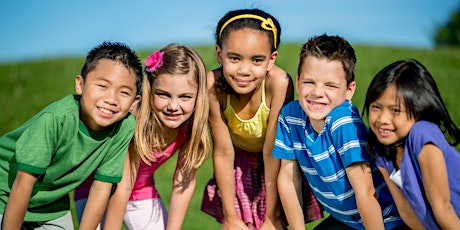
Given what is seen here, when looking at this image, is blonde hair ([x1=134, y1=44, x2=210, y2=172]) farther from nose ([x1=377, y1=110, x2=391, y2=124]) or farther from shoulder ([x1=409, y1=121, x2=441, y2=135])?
shoulder ([x1=409, y1=121, x2=441, y2=135])

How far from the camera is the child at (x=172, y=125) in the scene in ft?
13.2

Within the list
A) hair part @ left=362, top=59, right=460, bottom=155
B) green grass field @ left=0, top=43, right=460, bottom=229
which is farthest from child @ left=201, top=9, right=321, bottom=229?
green grass field @ left=0, top=43, right=460, bottom=229

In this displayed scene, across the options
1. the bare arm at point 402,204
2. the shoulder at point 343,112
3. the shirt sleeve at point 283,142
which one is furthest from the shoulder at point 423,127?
the shirt sleeve at point 283,142

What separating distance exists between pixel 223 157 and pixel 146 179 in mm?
655

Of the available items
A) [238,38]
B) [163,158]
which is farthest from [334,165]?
[163,158]

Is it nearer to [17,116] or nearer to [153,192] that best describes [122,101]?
[153,192]

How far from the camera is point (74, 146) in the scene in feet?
12.2

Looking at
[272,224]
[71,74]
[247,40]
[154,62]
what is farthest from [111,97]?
[71,74]

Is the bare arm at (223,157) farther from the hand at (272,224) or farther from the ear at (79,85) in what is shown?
the ear at (79,85)

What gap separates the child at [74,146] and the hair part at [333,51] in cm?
114

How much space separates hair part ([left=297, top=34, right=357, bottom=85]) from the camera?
363 cm

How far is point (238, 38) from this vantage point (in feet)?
13.1

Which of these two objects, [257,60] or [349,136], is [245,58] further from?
[349,136]

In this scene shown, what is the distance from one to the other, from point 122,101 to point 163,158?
733 mm
